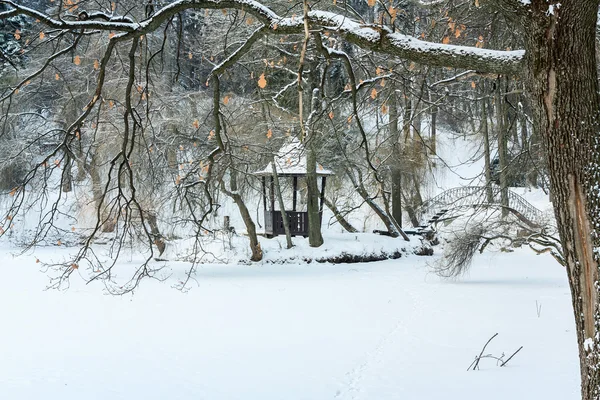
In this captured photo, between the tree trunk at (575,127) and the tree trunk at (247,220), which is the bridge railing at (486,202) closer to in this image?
the tree trunk at (247,220)

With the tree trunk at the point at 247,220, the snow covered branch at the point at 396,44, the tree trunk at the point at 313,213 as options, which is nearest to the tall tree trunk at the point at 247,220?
the tree trunk at the point at 247,220

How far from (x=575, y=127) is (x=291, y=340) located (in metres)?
6.18

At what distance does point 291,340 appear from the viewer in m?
8.49

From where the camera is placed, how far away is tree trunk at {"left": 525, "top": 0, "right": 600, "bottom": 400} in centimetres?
281

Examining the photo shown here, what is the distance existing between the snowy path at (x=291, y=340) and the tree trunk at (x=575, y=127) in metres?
3.19

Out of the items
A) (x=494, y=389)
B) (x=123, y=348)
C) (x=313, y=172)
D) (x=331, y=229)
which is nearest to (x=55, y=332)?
(x=123, y=348)

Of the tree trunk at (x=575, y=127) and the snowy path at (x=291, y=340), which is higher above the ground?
the tree trunk at (x=575, y=127)

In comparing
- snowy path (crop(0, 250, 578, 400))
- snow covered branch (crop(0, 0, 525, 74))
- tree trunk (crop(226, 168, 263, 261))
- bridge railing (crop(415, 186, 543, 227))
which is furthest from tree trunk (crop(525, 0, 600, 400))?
tree trunk (crop(226, 168, 263, 261))

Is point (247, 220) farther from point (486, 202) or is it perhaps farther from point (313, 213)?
point (486, 202)

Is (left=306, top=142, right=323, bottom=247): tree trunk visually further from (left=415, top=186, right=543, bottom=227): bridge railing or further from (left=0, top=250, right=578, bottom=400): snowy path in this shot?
(left=0, top=250, right=578, bottom=400): snowy path

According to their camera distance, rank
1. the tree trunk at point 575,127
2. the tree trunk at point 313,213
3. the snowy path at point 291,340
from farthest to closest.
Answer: the tree trunk at point 313,213, the snowy path at point 291,340, the tree trunk at point 575,127

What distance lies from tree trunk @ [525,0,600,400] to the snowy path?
10.5 feet

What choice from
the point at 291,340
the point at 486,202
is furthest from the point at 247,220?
the point at 291,340

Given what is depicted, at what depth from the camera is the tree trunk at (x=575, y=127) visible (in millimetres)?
2811
